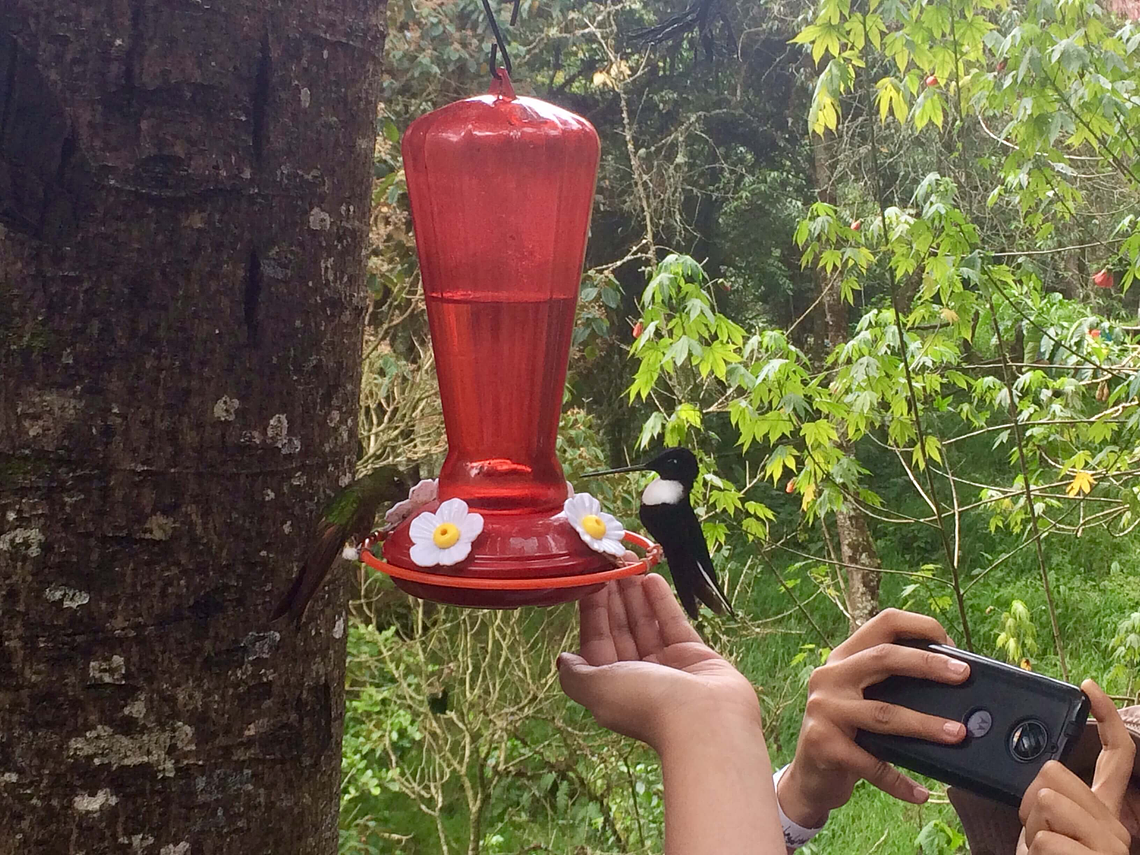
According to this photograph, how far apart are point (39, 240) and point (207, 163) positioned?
0.12 metres

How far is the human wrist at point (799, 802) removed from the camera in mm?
934

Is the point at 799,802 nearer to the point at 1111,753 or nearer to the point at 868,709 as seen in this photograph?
the point at 868,709

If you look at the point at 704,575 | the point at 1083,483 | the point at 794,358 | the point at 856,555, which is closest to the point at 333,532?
the point at 704,575

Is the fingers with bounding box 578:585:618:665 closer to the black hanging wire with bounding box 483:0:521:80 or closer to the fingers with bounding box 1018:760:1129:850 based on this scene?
the fingers with bounding box 1018:760:1129:850

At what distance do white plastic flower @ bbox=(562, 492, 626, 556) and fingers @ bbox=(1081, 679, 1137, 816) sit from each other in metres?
0.38

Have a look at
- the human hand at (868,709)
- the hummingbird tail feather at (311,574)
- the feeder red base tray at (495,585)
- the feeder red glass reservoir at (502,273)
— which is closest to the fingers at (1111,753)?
the human hand at (868,709)

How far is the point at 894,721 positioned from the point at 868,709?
26 mm

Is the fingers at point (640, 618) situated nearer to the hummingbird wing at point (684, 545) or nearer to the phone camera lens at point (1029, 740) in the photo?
the hummingbird wing at point (684, 545)

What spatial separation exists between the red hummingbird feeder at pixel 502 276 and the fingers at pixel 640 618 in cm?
6

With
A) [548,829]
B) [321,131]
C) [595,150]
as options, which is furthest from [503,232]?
[548,829]

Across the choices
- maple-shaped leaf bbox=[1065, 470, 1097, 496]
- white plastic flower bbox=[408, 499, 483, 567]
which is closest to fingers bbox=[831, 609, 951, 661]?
white plastic flower bbox=[408, 499, 483, 567]

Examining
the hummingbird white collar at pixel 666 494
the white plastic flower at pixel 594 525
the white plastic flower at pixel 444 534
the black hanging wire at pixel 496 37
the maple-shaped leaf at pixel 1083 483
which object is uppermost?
the black hanging wire at pixel 496 37

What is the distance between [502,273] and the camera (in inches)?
36.5

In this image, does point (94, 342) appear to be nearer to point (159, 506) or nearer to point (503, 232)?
point (159, 506)
